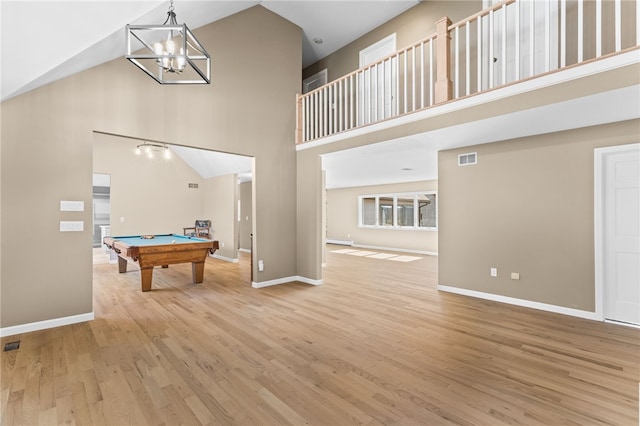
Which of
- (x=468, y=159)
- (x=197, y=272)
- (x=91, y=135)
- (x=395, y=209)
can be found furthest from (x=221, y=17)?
(x=395, y=209)

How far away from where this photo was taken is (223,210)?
8570 millimetres

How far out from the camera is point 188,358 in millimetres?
2660

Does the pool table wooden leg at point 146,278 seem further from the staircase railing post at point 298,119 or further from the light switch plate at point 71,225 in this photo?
the staircase railing post at point 298,119

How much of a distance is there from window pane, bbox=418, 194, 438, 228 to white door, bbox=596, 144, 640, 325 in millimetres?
5763

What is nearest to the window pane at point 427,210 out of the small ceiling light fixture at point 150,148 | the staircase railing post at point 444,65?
the staircase railing post at point 444,65

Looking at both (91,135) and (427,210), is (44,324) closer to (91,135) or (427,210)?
(91,135)

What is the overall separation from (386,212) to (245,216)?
5.13m

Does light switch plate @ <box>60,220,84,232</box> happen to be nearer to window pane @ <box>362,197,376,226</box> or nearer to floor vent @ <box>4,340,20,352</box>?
floor vent @ <box>4,340,20,352</box>

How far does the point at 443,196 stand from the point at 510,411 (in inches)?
139

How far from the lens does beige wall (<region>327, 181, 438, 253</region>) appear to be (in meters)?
9.27

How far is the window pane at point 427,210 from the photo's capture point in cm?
935

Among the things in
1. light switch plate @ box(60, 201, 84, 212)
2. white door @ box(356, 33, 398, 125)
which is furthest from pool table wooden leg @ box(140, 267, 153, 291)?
white door @ box(356, 33, 398, 125)

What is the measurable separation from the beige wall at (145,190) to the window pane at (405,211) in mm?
6826

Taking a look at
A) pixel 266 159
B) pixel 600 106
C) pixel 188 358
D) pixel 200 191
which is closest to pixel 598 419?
pixel 600 106
